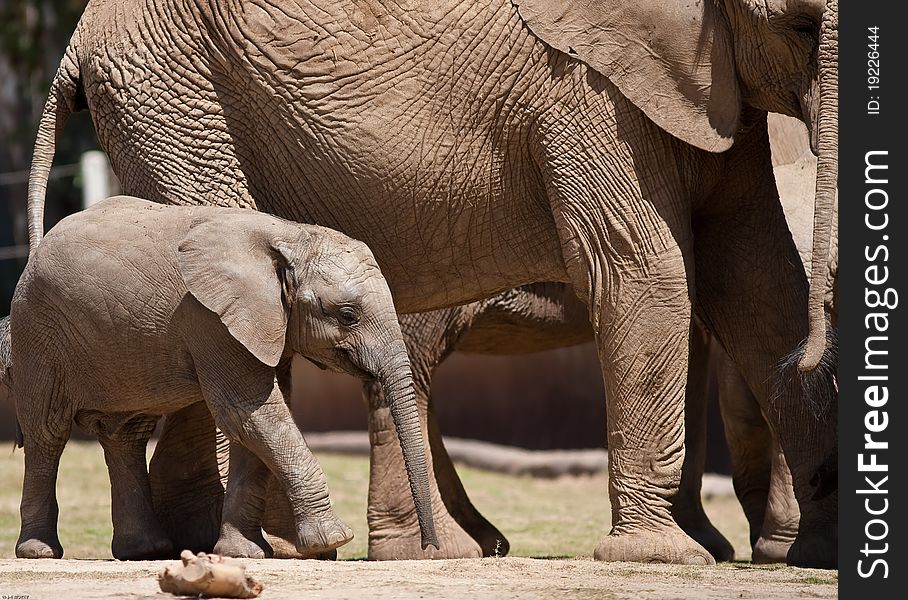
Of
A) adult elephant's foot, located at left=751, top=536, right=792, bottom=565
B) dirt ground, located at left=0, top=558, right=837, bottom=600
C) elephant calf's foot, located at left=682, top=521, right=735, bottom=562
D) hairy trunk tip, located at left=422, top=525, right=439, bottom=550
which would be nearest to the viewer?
dirt ground, located at left=0, top=558, right=837, bottom=600

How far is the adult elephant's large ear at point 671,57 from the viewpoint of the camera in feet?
22.4

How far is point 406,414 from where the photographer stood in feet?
21.1

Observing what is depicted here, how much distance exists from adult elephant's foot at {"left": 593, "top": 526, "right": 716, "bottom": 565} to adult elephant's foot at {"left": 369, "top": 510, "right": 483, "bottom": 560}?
129 centimetres

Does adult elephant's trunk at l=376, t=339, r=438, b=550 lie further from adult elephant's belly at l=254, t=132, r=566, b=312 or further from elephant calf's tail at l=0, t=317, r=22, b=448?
elephant calf's tail at l=0, t=317, r=22, b=448

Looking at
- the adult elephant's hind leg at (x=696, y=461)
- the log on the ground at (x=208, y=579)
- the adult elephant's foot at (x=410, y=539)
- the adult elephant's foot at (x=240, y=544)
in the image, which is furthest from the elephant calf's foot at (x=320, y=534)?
the adult elephant's hind leg at (x=696, y=461)

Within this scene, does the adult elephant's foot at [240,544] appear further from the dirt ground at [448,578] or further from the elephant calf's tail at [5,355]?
the elephant calf's tail at [5,355]

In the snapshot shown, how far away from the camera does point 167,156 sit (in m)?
7.18

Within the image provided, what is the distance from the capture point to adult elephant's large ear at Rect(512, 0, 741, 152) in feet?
22.4

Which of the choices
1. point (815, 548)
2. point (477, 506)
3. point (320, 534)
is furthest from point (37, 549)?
point (477, 506)

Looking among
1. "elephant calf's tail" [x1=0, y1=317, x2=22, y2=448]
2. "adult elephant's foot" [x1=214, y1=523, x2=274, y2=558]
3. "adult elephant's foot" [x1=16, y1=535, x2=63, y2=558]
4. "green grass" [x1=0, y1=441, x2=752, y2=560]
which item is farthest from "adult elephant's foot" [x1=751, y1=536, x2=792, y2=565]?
"elephant calf's tail" [x1=0, y1=317, x2=22, y2=448]

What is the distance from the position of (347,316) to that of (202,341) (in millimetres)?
565

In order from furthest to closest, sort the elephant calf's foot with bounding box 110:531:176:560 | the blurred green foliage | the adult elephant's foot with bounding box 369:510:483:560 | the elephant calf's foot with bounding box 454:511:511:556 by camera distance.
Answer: the blurred green foliage → the elephant calf's foot with bounding box 454:511:511:556 → the adult elephant's foot with bounding box 369:510:483:560 → the elephant calf's foot with bounding box 110:531:176:560

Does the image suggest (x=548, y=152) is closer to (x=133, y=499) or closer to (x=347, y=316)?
(x=347, y=316)

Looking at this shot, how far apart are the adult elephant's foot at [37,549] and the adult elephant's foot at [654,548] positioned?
7.14 feet
